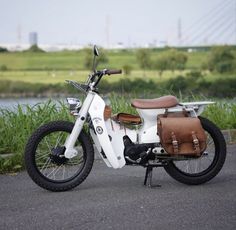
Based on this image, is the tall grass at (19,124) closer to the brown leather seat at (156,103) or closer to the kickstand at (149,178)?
the kickstand at (149,178)

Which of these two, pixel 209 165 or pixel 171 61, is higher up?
pixel 171 61

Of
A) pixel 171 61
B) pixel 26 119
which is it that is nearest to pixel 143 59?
pixel 171 61

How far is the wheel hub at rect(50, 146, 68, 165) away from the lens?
5469 millimetres

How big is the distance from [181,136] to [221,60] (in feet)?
34.7

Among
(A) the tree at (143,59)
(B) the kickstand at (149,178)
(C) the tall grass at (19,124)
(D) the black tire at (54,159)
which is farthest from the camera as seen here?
(A) the tree at (143,59)

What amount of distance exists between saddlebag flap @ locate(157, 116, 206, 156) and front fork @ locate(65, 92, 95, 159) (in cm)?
63

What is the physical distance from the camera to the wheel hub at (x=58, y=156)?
547 cm

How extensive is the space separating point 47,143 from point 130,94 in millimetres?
4159

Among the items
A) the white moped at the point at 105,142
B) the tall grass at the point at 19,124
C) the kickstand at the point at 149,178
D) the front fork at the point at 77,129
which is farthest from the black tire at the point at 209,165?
the tall grass at the point at 19,124

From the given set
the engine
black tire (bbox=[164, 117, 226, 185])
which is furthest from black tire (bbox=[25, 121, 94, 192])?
black tire (bbox=[164, 117, 226, 185])

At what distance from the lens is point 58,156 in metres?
5.47

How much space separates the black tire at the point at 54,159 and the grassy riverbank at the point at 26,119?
3.22ft

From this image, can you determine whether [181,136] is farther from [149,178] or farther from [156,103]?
[149,178]

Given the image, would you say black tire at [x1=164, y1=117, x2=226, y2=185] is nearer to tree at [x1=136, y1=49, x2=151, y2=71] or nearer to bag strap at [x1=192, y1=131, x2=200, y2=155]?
bag strap at [x1=192, y1=131, x2=200, y2=155]
